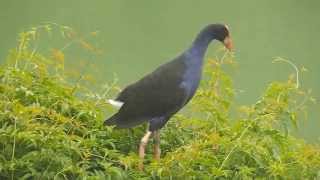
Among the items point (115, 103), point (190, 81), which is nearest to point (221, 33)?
point (190, 81)

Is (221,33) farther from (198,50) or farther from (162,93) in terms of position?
(162,93)

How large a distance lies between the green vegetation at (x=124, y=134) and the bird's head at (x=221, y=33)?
57 millimetres

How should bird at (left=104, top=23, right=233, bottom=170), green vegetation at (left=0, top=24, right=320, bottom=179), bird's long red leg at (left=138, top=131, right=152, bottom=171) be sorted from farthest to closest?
bird at (left=104, top=23, right=233, bottom=170) → bird's long red leg at (left=138, top=131, right=152, bottom=171) → green vegetation at (left=0, top=24, right=320, bottom=179)

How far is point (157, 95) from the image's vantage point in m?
1.32

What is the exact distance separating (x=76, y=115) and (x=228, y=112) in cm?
31

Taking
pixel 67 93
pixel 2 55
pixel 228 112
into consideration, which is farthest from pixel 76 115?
pixel 2 55

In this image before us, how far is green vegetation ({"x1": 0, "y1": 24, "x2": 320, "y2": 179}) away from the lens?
3.46ft

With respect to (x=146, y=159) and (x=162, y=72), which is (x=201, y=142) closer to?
(x=146, y=159)

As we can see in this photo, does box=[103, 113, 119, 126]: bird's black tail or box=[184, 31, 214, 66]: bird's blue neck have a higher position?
box=[184, 31, 214, 66]: bird's blue neck

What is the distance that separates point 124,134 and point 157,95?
0.10 metres

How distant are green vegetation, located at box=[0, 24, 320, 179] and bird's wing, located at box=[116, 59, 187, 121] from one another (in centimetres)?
4

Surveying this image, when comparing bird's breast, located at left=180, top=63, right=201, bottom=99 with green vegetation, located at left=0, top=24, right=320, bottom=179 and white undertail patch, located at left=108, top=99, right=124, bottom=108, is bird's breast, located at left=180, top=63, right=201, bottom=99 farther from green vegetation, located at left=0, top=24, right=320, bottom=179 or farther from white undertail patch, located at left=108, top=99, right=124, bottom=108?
white undertail patch, located at left=108, top=99, right=124, bottom=108

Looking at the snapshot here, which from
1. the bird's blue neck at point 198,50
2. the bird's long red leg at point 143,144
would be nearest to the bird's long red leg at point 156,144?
the bird's long red leg at point 143,144

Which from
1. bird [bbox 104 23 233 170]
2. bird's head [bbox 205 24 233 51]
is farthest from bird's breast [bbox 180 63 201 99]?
bird's head [bbox 205 24 233 51]
